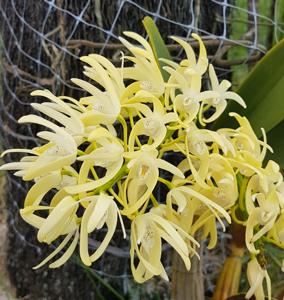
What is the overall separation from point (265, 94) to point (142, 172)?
0.26 meters

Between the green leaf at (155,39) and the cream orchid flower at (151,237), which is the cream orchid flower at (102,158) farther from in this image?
the green leaf at (155,39)

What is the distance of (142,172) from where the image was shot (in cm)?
47

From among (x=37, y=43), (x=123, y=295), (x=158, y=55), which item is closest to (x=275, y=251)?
(x=123, y=295)

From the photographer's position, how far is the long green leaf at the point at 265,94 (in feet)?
2.15

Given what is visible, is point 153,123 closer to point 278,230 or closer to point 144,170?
point 144,170

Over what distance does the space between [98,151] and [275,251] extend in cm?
46

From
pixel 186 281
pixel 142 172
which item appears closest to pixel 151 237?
pixel 142 172

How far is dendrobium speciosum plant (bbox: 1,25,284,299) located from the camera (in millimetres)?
461

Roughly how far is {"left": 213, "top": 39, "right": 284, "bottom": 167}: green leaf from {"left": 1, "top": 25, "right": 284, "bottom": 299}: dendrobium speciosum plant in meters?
0.13

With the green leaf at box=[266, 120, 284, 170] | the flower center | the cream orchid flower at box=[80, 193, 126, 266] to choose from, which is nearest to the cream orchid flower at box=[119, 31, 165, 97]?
the flower center

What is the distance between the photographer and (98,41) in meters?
0.79

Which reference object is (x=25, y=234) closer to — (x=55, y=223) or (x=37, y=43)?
(x=37, y=43)

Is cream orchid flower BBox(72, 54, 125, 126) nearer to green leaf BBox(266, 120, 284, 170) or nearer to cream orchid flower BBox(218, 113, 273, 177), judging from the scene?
cream orchid flower BBox(218, 113, 273, 177)

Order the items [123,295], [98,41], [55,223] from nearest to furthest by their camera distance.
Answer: [55,223] → [98,41] → [123,295]
